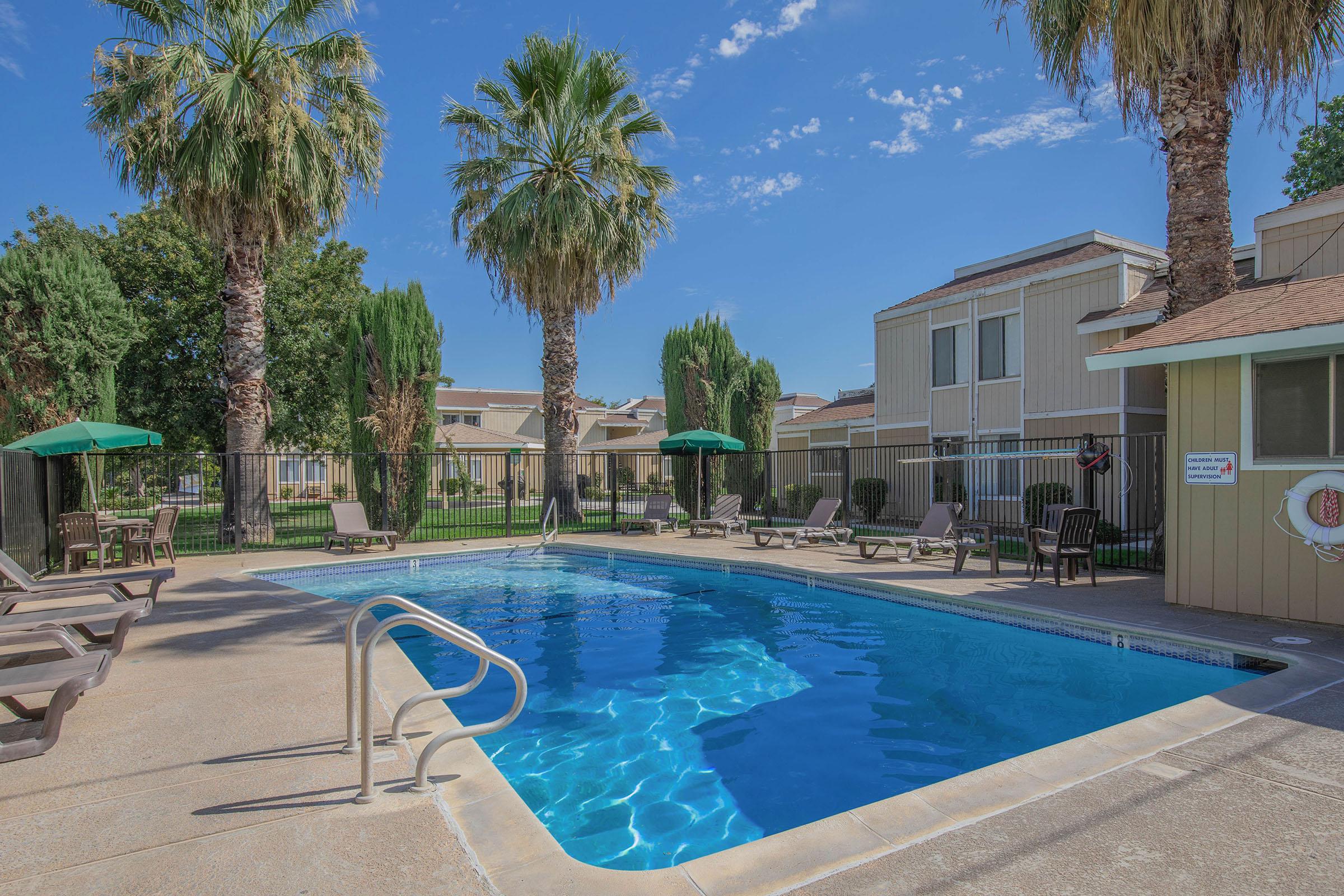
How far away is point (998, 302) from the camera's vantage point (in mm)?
17203

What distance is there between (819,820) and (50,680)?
13.2 ft

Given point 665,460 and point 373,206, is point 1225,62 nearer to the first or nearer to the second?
point 373,206

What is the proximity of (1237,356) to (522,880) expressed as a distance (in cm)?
779

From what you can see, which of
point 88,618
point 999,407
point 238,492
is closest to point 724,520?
point 999,407

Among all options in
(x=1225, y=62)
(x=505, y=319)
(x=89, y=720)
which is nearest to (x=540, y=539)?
(x=505, y=319)

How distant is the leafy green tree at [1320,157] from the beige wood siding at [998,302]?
12.9m

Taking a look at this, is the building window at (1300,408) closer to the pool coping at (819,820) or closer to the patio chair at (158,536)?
the pool coping at (819,820)

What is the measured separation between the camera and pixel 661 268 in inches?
749

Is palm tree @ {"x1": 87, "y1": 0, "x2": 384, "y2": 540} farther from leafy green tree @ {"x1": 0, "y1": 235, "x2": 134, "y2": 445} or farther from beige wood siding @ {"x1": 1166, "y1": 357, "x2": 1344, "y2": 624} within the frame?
beige wood siding @ {"x1": 1166, "y1": 357, "x2": 1344, "y2": 624}

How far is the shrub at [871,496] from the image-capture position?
1841cm

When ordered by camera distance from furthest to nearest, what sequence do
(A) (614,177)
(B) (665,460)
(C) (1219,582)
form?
(B) (665,460)
(A) (614,177)
(C) (1219,582)

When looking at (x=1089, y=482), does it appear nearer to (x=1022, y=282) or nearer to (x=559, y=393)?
(x=1022, y=282)

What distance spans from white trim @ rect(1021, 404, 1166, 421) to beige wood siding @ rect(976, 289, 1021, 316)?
107 inches

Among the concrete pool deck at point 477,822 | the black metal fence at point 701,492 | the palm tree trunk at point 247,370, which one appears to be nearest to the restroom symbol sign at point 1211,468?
the concrete pool deck at point 477,822
